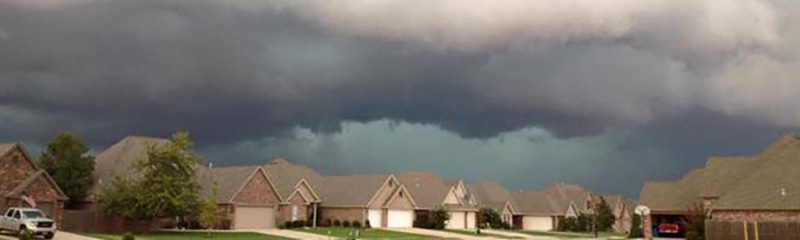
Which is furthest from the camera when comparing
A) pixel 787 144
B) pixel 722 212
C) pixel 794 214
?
pixel 787 144

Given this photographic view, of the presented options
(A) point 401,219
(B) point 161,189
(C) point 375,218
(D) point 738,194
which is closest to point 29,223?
(B) point 161,189

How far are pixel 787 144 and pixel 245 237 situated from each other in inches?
1563

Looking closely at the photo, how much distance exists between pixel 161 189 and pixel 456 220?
41784 millimetres

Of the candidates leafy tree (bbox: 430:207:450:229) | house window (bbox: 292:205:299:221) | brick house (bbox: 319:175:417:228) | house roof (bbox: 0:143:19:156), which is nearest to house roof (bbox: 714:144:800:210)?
leafy tree (bbox: 430:207:450:229)

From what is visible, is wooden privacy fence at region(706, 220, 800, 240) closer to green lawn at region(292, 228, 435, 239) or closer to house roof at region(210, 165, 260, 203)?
green lawn at region(292, 228, 435, 239)

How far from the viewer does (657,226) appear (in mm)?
68188

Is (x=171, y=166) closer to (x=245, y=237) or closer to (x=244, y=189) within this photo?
(x=245, y=237)

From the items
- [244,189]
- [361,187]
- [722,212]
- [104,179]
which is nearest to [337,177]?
[361,187]

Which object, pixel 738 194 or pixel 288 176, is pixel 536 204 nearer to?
pixel 288 176

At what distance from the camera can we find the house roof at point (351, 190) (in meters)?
78.3

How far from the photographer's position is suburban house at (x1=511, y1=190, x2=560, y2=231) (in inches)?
3898

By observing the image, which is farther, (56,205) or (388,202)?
(388,202)

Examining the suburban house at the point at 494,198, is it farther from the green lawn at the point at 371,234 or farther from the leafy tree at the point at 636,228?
the green lawn at the point at 371,234

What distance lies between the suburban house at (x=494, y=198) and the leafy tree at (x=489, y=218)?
1.53 metres
